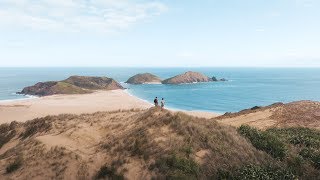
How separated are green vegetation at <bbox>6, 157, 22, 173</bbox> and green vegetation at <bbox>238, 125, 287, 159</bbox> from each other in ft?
55.6

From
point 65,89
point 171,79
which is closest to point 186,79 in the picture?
point 171,79

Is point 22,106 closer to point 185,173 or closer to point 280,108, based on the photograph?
point 280,108

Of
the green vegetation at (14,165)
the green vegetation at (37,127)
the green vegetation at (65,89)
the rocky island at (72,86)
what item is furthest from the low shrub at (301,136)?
the rocky island at (72,86)

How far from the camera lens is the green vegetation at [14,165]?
24.7 m

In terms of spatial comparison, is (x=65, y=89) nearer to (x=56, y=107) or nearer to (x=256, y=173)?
(x=56, y=107)

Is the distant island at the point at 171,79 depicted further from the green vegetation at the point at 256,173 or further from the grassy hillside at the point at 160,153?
the green vegetation at the point at 256,173

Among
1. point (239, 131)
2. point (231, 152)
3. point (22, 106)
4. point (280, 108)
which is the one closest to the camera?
point (231, 152)

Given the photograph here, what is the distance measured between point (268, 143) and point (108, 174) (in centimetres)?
1236

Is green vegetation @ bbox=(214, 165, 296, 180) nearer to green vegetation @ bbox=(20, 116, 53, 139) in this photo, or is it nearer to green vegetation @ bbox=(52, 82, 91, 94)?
green vegetation @ bbox=(20, 116, 53, 139)

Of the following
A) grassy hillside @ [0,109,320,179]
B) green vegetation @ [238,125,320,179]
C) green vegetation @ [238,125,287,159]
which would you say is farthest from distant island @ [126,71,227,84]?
green vegetation @ [238,125,287,159]

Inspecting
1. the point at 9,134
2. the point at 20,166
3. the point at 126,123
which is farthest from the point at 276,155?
the point at 9,134

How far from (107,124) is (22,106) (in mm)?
64577

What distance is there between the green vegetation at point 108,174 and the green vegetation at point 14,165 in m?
6.22

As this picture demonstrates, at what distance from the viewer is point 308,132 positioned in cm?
3391
